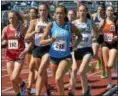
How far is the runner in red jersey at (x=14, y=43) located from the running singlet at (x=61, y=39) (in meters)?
1.12

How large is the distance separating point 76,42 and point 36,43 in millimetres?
1328

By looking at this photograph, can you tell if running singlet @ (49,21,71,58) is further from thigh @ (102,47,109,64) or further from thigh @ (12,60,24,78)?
thigh @ (102,47,109,64)

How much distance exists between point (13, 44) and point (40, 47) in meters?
0.62

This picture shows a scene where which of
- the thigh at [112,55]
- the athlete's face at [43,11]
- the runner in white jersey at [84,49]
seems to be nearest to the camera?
the athlete's face at [43,11]

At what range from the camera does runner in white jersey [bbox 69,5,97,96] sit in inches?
384

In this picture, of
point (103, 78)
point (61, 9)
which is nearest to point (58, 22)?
point (61, 9)

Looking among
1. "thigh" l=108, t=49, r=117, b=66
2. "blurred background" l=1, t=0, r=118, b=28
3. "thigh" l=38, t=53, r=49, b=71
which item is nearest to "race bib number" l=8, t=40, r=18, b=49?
"thigh" l=38, t=53, r=49, b=71

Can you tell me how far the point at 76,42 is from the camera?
9383 mm

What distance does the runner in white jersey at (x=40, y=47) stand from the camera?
9.43 meters

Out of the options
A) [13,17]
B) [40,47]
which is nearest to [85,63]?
[40,47]

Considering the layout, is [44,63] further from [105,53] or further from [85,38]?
[105,53]

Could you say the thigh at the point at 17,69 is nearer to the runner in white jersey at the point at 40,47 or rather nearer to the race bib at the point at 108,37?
the runner in white jersey at the point at 40,47

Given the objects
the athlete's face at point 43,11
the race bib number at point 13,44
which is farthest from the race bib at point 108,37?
the race bib number at point 13,44

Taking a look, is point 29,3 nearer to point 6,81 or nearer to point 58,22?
point 6,81
